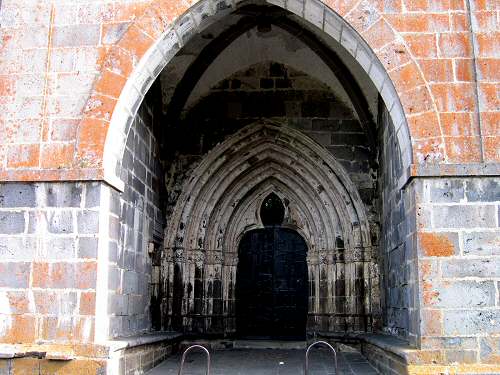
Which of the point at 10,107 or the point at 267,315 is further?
the point at 267,315

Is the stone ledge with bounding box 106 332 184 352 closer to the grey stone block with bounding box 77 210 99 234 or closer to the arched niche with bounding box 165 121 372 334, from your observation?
the arched niche with bounding box 165 121 372 334

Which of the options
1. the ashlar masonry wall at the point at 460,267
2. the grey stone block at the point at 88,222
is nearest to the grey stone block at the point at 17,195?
the grey stone block at the point at 88,222

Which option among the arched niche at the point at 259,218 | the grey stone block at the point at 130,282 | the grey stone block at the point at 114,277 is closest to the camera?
the grey stone block at the point at 114,277

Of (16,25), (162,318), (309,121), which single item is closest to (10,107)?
(16,25)

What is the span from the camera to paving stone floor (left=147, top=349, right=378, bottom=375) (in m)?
6.99

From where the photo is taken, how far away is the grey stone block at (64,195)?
5766 mm

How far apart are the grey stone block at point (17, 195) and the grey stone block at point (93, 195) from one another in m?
0.53

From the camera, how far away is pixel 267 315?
371 inches

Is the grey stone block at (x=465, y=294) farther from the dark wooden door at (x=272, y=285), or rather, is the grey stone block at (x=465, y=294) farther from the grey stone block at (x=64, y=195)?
the dark wooden door at (x=272, y=285)

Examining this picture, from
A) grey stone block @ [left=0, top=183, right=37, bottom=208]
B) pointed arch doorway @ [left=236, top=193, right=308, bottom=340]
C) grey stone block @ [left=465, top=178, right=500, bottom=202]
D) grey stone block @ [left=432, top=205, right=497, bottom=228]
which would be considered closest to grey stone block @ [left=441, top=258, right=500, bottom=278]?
grey stone block @ [left=432, top=205, right=497, bottom=228]

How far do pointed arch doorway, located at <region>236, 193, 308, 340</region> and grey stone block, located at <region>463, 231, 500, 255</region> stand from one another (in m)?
4.31

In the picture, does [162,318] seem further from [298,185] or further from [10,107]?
[10,107]

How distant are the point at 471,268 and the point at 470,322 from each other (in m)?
0.47

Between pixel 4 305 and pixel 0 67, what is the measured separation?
95.5 inches
